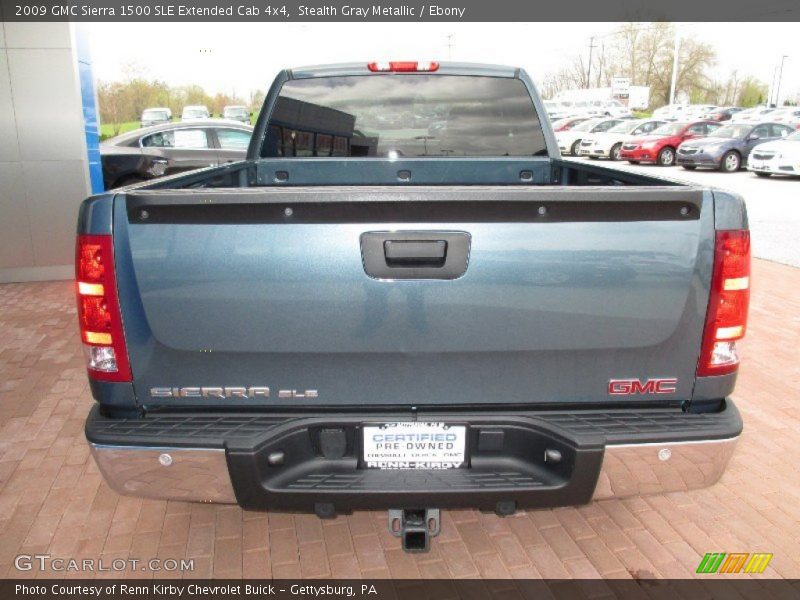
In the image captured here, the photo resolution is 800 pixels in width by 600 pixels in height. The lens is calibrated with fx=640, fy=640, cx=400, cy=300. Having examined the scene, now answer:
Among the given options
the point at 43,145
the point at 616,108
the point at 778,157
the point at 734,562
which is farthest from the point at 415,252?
the point at 616,108

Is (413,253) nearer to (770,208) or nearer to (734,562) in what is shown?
(734,562)

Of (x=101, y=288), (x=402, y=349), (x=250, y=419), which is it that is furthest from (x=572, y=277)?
(x=101, y=288)

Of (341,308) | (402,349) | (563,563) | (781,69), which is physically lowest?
Result: (563,563)

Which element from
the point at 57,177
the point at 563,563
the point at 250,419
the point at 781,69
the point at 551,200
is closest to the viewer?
the point at 551,200

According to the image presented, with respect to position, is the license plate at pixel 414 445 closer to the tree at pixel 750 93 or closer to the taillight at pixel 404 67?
the taillight at pixel 404 67

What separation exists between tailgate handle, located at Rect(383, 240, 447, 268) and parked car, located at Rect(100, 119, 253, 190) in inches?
383

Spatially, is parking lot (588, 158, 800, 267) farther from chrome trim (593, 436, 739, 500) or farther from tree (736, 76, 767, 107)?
tree (736, 76, 767, 107)

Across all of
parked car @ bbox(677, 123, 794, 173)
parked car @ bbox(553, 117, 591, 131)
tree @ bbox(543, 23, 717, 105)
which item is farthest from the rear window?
tree @ bbox(543, 23, 717, 105)

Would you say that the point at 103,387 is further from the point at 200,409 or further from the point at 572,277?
the point at 572,277

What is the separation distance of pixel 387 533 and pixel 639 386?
1.41m

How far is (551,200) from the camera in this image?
2.01m

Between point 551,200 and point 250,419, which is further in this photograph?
point 250,419

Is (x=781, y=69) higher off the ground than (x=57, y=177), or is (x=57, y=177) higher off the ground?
(x=781, y=69)

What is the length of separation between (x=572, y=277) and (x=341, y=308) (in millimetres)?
749
